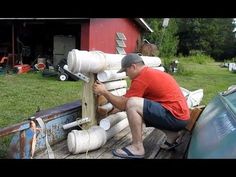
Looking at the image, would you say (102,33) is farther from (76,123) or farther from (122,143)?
(76,123)

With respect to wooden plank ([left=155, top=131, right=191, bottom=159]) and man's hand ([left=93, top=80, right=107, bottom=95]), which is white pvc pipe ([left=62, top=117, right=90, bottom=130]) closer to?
man's hand ([left=93, top=80, right=107, bottom=95])

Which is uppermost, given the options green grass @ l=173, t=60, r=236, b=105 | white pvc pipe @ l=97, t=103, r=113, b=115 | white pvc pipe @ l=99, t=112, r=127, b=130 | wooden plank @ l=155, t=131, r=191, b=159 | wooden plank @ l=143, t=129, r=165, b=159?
white pvc pipe @ l=97, t=103, r=113, b=115

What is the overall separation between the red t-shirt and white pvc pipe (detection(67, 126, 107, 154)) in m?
0.51

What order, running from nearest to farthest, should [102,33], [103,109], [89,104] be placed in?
1. [89,104]
2. [103,109]
3. [102,33]

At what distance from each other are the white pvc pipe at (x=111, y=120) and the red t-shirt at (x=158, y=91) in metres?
0.53

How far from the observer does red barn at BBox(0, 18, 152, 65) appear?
19.2 metres

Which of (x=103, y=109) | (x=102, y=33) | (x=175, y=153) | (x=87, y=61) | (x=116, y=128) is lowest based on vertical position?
(x=175, y=153)

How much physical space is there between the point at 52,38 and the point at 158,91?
18.1 meters

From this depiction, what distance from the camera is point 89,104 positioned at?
440cm

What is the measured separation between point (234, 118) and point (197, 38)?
2025 inches

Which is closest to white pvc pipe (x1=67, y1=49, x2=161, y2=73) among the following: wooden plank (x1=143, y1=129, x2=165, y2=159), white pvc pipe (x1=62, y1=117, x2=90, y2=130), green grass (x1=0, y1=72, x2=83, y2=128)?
white pvc pipe (x1=62, y1=117, x2=90, y2=130)

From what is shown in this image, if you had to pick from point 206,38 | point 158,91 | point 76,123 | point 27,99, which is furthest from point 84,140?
point 206,38

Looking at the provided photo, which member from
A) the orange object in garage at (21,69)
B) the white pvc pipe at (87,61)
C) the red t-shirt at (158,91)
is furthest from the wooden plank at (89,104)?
the orange object in garage at (21,69)

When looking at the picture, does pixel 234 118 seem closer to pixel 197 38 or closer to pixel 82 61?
pixel 82 61
